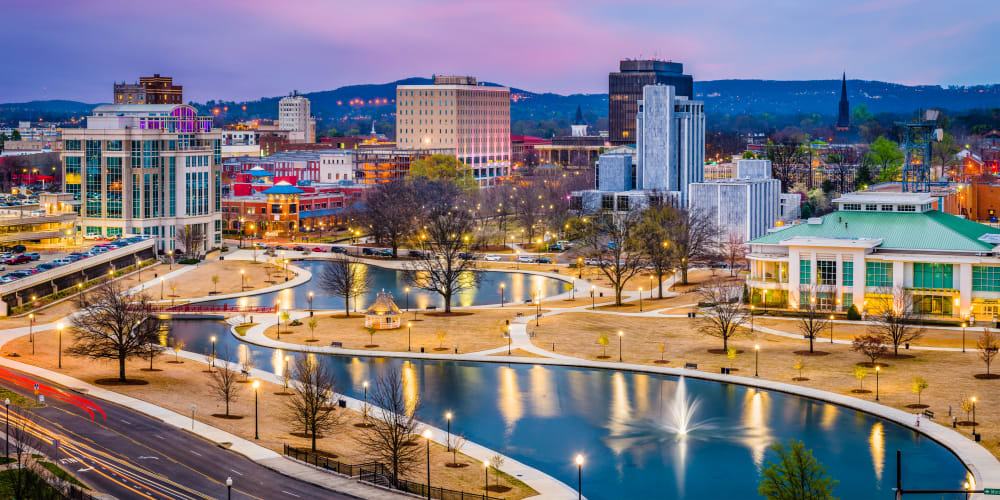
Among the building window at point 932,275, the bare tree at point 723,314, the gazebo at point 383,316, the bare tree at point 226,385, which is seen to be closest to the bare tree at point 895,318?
the building window at point 932,275

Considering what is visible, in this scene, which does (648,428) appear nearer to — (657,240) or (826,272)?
(826,272)

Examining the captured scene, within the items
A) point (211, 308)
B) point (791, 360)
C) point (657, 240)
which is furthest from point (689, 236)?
point (211, 308)

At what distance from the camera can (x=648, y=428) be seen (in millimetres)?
69000

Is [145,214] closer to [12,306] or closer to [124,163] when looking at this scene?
[124,163]

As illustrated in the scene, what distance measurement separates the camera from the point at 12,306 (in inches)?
4104

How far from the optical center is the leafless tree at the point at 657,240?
124 m

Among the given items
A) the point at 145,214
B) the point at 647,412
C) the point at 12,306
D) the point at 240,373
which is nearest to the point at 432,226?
the point at 145,214

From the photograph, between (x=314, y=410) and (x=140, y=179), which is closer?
(x=314, y=410)

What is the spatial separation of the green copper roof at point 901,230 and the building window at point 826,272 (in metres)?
5.19

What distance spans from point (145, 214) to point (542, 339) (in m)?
78.5

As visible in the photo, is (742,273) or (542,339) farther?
(742,273)

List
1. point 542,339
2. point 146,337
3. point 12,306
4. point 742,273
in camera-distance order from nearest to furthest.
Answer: point 146,337, point 542,339, point 12,306, point 742,273

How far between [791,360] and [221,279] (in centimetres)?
7062

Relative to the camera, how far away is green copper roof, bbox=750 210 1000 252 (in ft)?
351
